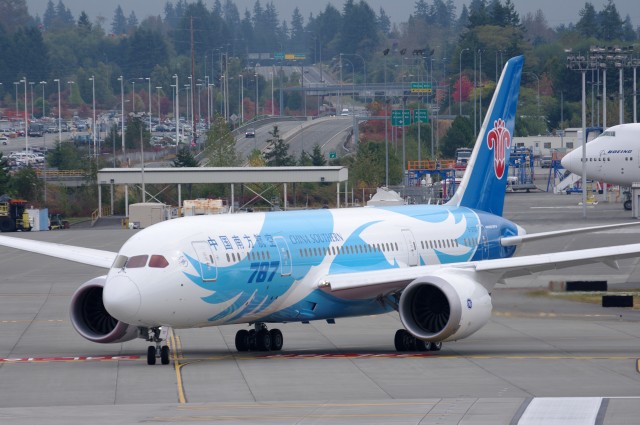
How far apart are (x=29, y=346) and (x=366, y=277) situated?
10.8 m

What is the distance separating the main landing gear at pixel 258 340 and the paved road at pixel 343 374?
18.7 inches

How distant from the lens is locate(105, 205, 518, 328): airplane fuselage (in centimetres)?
3409

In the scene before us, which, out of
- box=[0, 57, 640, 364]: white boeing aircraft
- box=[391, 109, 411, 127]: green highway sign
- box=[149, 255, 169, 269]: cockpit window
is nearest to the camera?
box=[149, 255, 169, 269]: cockpit window

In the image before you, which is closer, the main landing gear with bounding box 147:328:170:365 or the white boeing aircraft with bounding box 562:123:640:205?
the main landing gear with bounding box 147:328:170:365

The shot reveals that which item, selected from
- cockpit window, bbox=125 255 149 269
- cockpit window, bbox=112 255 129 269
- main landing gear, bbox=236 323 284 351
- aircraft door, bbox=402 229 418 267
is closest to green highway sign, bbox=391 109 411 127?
aircraft door, bbox=402 229 418 267

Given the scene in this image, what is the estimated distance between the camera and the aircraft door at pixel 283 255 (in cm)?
3694

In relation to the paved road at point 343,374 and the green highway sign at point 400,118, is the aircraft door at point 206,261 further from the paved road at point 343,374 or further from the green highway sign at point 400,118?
the green highway sign at point 400,118

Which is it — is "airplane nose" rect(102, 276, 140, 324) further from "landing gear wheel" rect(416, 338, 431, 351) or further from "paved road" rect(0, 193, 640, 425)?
"landing gear wheel" rect(416, 338, 431, 351)

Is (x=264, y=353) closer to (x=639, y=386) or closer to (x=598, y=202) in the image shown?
(x=639, y=386)

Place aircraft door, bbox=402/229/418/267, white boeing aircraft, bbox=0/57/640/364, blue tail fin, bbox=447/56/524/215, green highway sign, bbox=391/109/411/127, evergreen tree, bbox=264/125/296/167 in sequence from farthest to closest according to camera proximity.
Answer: evergreen tree, bbox=264/125/296/167
green highway sign, bbox=391/109/411/127
blue tail fin, bbox=447/56/524/215
aircraft door, bbox=402/229/418/267
white boeing aircraft, bbox=0/57/640/364

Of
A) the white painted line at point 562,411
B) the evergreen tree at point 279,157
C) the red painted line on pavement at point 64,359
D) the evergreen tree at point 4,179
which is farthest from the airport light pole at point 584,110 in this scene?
the white painted line at point 562,411

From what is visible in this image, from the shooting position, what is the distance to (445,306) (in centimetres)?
3753

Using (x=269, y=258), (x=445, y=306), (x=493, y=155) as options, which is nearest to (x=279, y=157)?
(x=493, y=155)

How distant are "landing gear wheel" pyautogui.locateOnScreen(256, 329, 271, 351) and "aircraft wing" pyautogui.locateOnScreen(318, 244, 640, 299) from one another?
2.29 meters
